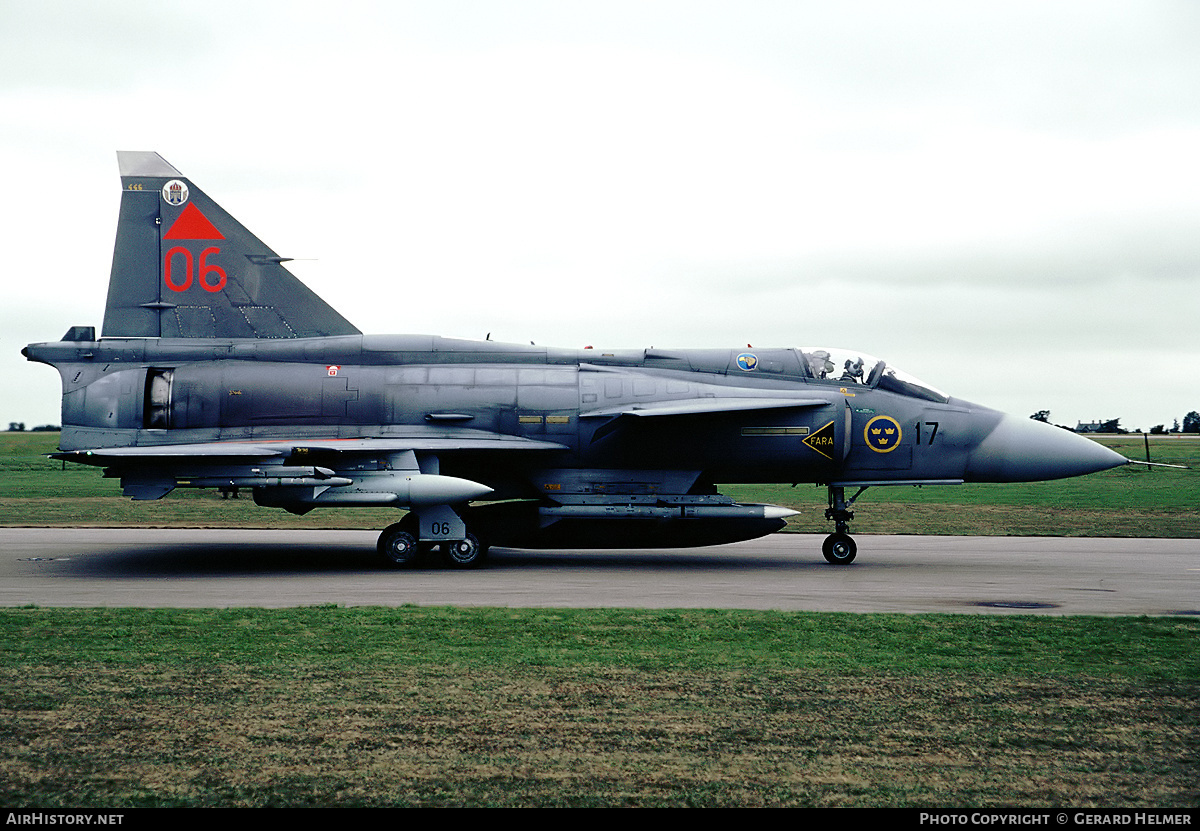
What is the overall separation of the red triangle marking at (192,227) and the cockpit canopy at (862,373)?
10313 millimetres

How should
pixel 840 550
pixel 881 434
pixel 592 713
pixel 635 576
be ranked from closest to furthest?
1. pixel 592 713
2. pixel 635 576
3. pixel 840 550
4. pixel 881 434

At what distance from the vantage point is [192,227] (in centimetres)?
1647

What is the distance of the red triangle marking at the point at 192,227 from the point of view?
16453 millimetres

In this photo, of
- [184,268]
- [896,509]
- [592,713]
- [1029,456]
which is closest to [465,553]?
[184,268]

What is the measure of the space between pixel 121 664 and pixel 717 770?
4.74m

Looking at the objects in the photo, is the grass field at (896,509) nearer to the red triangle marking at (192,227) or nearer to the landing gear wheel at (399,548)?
the red triangle marking at (192,227)

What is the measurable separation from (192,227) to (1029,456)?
47.3 feet

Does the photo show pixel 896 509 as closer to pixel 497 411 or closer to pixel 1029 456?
pixel 1029 456

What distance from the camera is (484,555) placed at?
1535cm

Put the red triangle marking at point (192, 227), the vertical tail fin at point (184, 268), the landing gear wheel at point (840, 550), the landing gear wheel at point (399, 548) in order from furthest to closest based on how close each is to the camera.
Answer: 1. the red triangle marking at point (192, 227)
2. the vertical tail fin at point (184, 268)
3. the landing gear wheel at point (840, 550)
4. the landing gear wheel at point (399, 548)

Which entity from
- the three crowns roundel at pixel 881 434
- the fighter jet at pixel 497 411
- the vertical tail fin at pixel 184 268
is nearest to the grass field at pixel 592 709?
the fighter jet at pixel 497 411

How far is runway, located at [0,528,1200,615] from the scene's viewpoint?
11.2m
